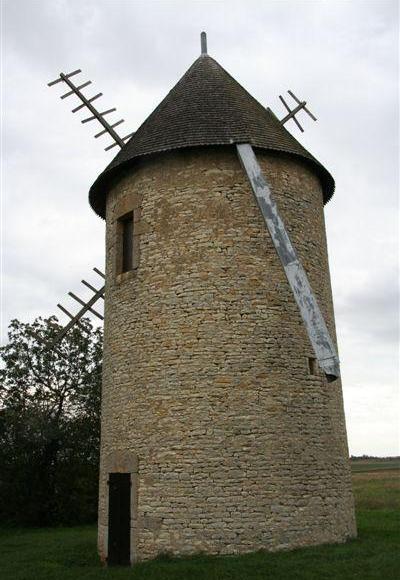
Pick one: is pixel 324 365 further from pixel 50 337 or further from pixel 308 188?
pixel 50 337

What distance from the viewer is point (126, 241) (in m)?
12.4

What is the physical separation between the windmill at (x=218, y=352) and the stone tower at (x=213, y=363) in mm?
25

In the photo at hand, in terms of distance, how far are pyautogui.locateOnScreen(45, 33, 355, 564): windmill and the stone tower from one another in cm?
2

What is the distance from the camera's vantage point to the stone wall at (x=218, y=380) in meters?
9.73

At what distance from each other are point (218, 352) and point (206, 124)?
4.40m

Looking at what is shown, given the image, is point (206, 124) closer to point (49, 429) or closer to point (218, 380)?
point (218, 380)

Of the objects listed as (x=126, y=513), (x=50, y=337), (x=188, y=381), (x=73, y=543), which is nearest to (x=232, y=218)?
(x=188, y=381)

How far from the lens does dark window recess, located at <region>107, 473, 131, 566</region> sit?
1032cm

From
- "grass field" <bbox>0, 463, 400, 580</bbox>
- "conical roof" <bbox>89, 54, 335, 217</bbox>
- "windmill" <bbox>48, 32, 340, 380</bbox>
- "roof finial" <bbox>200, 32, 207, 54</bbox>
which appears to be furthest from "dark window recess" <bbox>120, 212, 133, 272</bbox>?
"grass field" <bbox>0, 463, 400, 580</bbox>

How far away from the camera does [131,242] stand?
12234 mm

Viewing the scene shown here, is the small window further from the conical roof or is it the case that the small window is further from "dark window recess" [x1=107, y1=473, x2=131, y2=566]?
"dark window recess" [x1=107, y1=473, x2=131, y2=566]

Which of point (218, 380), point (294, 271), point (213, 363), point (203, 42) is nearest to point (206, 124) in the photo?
point (294, 271)

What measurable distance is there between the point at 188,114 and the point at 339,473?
24.0ft

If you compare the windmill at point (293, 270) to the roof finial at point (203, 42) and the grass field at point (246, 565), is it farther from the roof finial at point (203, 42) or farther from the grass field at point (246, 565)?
the roof finial at point (203, 42)
